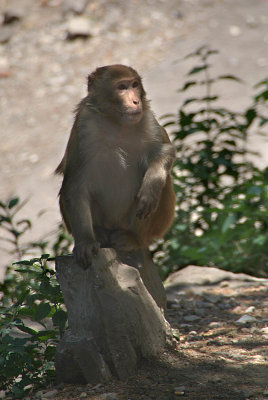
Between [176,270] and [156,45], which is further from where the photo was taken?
[156,45]

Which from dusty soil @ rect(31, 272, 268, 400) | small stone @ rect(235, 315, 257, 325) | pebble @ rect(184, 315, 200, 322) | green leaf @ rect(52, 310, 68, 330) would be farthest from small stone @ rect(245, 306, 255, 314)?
green leaf @ rect(52, 310, 68, 330)

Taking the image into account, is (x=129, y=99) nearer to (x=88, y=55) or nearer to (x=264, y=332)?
(x=264, y=332)

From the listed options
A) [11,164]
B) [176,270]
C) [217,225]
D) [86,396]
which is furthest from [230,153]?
[11,164]

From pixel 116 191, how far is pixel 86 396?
1.34 m

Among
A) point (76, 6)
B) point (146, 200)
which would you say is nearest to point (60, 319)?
point (146, 200)

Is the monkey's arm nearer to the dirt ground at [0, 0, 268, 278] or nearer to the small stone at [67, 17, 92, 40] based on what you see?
the dirt ground at [0, 0, 268, 278]

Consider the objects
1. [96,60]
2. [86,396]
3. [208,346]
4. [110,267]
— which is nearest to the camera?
[86,396]

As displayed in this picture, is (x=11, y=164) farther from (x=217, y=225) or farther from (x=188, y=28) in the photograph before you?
(x=217, y=225)

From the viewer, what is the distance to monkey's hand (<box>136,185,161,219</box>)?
3.90 meters

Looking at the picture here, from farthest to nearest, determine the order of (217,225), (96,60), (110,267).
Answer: (96,60) < (217,225) < (110,267)

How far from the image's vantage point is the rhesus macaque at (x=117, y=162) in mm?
3947

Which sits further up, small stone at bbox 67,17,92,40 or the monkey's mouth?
small stone at bbox 67,17,92,40

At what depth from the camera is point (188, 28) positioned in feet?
43.7

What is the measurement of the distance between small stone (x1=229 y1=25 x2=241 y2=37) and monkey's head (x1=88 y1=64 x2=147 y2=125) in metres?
9.07
